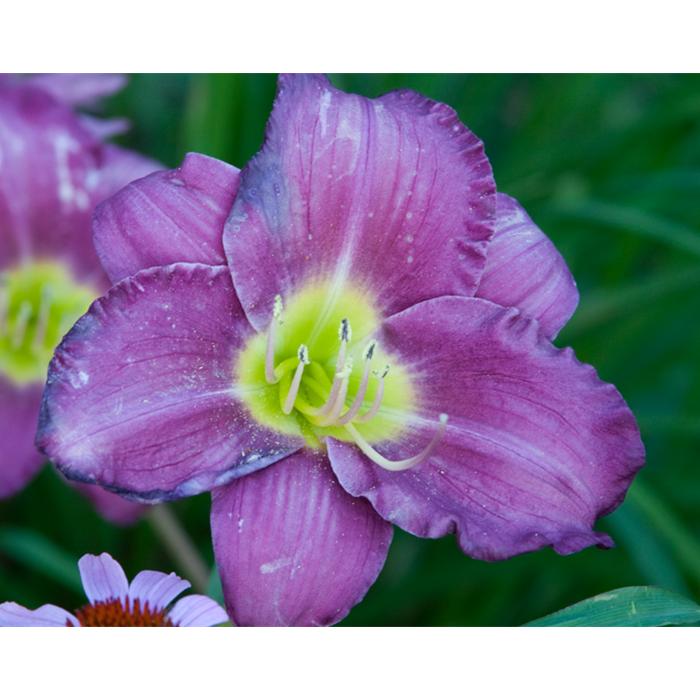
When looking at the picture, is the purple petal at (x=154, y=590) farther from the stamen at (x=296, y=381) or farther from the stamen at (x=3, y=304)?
the stamen at (x=3, y=304)

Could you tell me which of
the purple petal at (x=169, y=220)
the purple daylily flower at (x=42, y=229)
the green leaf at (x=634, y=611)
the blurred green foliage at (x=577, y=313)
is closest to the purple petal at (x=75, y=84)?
the purple daylily flower at (x=42, y=229)

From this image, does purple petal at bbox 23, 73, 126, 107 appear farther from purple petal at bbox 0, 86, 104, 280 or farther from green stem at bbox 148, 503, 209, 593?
green stem at bbox 148, 503, 209, 593

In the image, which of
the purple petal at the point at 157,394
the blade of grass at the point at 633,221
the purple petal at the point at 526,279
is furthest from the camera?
the blade of grass at the point at 633,221

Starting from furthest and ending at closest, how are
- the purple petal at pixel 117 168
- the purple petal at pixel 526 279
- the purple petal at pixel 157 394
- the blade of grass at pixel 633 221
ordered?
the blade of grass at pixel 633 221, the purple petal at pixel 117 168, the purple petal at pixel 526 279, the purple petal at pixel 157 394

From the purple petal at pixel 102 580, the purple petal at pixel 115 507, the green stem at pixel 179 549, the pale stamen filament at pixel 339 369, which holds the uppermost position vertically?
the pale stamen filament at pixel 339 369

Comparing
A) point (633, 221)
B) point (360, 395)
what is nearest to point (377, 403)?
point (360, 395)
